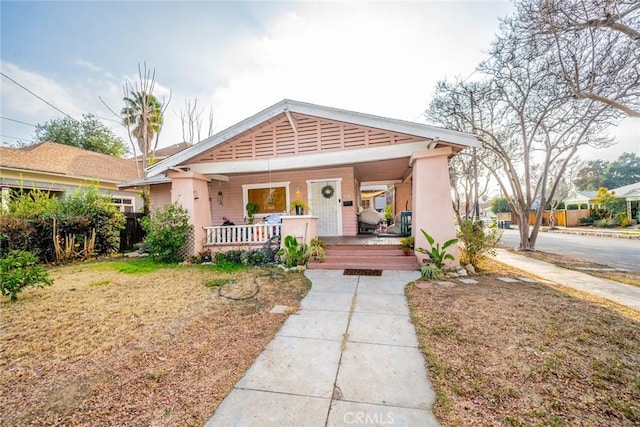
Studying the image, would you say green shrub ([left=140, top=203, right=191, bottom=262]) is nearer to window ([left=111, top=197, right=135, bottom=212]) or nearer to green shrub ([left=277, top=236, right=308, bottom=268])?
green shrub ([left=277, top=236, right=308, bottom=268])

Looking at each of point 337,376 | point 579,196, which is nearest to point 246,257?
point 337,376

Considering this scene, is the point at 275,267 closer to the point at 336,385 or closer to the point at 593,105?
the point at 336,385

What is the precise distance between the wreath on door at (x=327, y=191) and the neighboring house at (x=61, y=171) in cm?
904

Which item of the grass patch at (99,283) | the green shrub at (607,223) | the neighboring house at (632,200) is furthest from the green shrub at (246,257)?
the neighboring house at (632,200)

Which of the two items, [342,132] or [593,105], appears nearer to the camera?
[342,132]

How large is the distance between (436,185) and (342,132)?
271 centimetres

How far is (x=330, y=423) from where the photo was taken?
5.51 ft

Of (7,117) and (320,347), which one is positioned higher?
(7,117)

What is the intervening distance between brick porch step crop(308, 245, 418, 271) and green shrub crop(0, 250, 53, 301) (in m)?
5.03

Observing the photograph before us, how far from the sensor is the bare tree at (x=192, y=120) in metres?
19.2

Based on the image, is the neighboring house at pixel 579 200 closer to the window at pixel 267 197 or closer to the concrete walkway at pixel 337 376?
the window at pixel 267 197

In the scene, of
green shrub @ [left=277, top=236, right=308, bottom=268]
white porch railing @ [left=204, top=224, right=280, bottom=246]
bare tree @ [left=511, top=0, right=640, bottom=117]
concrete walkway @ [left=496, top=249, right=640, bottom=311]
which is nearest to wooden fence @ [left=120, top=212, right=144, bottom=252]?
white porch railing @ [left=204, top=224, right=280, bottom=246]

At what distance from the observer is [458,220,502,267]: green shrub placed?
5914mm

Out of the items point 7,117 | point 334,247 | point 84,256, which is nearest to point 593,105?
point 334,247
